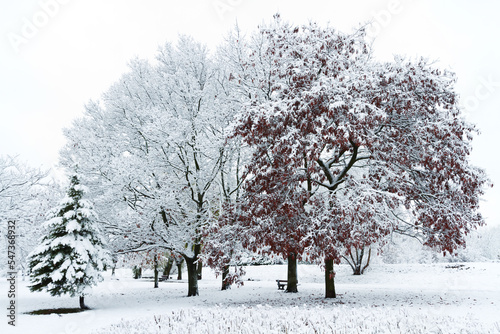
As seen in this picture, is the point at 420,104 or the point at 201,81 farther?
the point at 201,81

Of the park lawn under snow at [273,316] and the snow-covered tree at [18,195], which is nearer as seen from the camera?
the park lawn under snow at [273,316]

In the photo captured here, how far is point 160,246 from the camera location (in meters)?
16.6

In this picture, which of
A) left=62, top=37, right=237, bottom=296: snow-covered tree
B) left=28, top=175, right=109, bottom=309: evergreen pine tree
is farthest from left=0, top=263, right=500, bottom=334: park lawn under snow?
left=62, top=37, right=237, bottom=296: snow-covered tree

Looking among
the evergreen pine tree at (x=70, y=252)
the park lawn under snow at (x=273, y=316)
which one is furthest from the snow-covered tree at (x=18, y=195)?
the park lawn under snow at (x=273, y=316)

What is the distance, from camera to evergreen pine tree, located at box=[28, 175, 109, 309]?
14562 millimetres

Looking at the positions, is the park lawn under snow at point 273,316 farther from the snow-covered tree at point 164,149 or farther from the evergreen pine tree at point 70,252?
the snow-covered tree at point 164,149

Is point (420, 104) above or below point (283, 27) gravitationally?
below

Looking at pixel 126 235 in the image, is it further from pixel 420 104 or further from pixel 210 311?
pixel 420 104

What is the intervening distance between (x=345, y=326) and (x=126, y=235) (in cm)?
1188

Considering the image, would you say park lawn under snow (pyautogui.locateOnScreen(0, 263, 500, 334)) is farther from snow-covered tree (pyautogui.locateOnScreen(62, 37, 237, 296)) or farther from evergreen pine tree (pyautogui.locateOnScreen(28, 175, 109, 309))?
snow-covered tree (pyautogui.locateOnScreen(62, 37, 237, 296))

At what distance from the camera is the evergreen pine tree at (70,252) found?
14562mm

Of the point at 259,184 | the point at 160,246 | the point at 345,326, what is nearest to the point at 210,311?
the point at 345,326

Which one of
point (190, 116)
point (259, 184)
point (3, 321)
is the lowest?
point (3, 321)

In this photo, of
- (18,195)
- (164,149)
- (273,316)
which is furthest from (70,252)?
(273,316)
